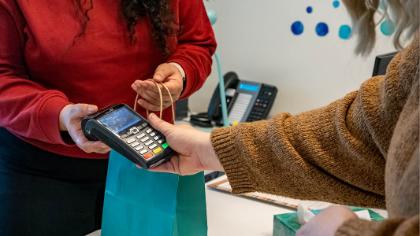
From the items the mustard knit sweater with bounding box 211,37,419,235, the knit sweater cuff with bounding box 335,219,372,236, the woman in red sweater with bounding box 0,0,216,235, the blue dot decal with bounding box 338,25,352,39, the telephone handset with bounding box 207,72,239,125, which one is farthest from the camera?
the telephone handset with bounding box 207,72,239,125

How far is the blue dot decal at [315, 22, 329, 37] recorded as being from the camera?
1.81 metres

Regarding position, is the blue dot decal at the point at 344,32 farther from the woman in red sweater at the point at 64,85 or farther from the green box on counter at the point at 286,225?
the green box on counter at the point at 286,225

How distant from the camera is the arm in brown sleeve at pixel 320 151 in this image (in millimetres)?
707

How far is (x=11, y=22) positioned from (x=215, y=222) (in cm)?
60

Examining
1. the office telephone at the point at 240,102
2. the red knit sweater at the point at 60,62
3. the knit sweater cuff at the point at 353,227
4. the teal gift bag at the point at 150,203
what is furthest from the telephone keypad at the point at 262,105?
the knit sweater cuff at the point at 353,227

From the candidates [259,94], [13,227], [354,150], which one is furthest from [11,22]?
[259,94]

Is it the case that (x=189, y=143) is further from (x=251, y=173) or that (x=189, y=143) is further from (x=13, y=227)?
(x=13, y=227)

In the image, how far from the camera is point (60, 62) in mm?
1051

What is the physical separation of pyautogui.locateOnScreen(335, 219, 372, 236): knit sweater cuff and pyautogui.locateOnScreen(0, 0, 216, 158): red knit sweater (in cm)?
64

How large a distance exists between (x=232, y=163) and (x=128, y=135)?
0.65ft

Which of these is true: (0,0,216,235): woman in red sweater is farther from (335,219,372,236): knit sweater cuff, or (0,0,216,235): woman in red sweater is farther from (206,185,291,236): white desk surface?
(335,219,372,236): knit sweater cuff

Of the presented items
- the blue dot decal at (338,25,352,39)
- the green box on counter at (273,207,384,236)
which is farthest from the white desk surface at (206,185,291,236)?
the blue dot decal at (338,25,352,39)

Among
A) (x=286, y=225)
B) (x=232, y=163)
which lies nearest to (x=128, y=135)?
(x=232, y=163)

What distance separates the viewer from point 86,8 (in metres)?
1.08
